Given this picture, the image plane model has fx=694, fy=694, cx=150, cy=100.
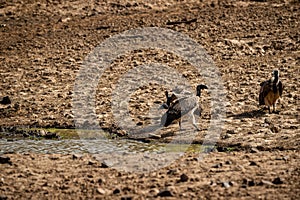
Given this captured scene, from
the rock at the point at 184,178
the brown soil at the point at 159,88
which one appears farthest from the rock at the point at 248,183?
the rock at the point at 184,178

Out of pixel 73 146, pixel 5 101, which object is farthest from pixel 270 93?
pixel 5 101

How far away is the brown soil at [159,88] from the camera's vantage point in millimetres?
8602

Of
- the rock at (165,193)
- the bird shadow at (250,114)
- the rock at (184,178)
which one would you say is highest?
the bird shadow at (250,114)

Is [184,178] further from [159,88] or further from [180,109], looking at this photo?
[159,88]

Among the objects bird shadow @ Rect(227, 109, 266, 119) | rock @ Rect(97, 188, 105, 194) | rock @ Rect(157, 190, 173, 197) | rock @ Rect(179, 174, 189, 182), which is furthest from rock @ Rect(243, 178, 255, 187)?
bird shadow @ Rect(227, 109, 266, 119)

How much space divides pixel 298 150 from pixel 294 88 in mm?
3509

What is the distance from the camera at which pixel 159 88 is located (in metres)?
13.7

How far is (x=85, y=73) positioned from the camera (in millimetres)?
15070

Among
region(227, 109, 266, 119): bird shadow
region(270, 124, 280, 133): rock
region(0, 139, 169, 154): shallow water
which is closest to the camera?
region(0, 139, 169, 154): shallow water

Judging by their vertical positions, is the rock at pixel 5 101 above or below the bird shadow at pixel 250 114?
above

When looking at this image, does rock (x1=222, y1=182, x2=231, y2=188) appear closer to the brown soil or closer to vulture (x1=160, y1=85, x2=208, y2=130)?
the brown soil

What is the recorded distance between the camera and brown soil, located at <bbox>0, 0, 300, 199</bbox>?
339 inches

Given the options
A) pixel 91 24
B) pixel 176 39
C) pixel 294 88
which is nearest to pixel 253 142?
pixel 294 88

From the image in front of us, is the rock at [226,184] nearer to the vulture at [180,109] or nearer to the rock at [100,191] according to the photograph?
the rock at [100,191]
